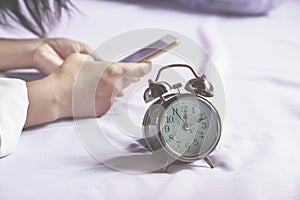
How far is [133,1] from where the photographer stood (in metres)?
1.33

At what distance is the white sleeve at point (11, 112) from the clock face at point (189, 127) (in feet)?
0.61

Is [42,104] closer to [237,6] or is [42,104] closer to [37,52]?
[37,52]

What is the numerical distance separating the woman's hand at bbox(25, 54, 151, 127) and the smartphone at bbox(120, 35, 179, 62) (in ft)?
0.10

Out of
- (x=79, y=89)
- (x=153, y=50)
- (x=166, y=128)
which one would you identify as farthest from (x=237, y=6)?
(x=166, y=128)

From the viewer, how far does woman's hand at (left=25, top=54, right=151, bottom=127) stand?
75cm

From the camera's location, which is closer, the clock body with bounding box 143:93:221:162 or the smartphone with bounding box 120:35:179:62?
the clock body with bounding box 143:93:221:162

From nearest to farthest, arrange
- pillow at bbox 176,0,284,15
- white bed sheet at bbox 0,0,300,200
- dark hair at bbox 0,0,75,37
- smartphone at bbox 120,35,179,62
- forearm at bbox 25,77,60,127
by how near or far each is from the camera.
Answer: white bed sheet at bbox 0,0,300,200 < forearm at bbox 25,77,60,127 < smartphone at bbox 120,35,179,62 < dark hair at bbox 0,0,75,37 < pillow at bbox 176,0,284,15

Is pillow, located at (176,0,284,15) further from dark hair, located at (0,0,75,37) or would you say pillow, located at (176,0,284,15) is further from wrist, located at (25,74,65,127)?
wrist, located at (25,74,65,127)

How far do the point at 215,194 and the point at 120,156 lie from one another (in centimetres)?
14

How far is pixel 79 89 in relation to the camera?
2.58 ft

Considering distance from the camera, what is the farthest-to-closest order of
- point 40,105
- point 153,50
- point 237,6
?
1. point 237,6
2. point 153,50
3. point 40,105

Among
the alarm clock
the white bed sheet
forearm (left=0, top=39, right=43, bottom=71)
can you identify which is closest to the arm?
forearm (left=0, top=39, right=43, bottom=71)

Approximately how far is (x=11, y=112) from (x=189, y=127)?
0.73ft

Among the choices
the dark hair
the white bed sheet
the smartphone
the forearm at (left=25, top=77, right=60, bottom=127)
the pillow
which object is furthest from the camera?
the pillow
